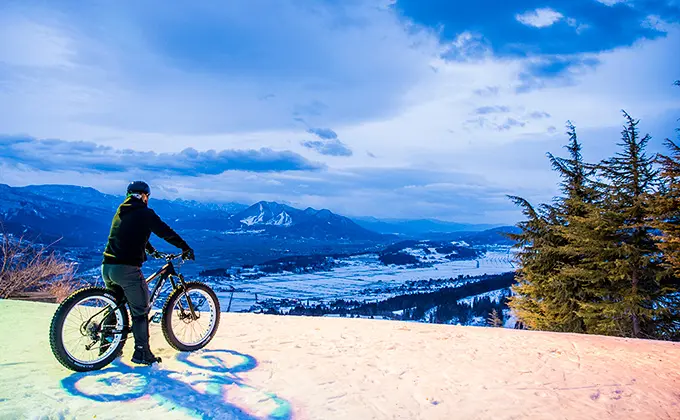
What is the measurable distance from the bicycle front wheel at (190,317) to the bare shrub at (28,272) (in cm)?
1004

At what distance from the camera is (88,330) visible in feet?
17.4

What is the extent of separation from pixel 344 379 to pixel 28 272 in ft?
48.4

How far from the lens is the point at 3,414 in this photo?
3.96m

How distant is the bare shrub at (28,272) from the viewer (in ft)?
45.2

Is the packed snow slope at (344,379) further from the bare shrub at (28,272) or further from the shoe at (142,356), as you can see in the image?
the bare shrub at (28,272)

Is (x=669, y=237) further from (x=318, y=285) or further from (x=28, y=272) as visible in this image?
(x=318, y=285)

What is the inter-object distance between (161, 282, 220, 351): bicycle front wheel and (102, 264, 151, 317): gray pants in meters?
0.51

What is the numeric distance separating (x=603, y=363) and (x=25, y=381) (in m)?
9.30

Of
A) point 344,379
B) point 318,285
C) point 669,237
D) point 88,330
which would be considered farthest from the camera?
point 318,285

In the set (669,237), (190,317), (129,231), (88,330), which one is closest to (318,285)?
(669,237)

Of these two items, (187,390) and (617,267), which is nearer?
(187,390)

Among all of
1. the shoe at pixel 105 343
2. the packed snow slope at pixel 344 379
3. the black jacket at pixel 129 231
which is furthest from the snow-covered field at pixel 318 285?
the black jacket at pixel 129 231

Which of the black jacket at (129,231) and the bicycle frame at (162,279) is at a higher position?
the black jacket at (129,231)

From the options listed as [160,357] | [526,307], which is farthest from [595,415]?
[526,307]
